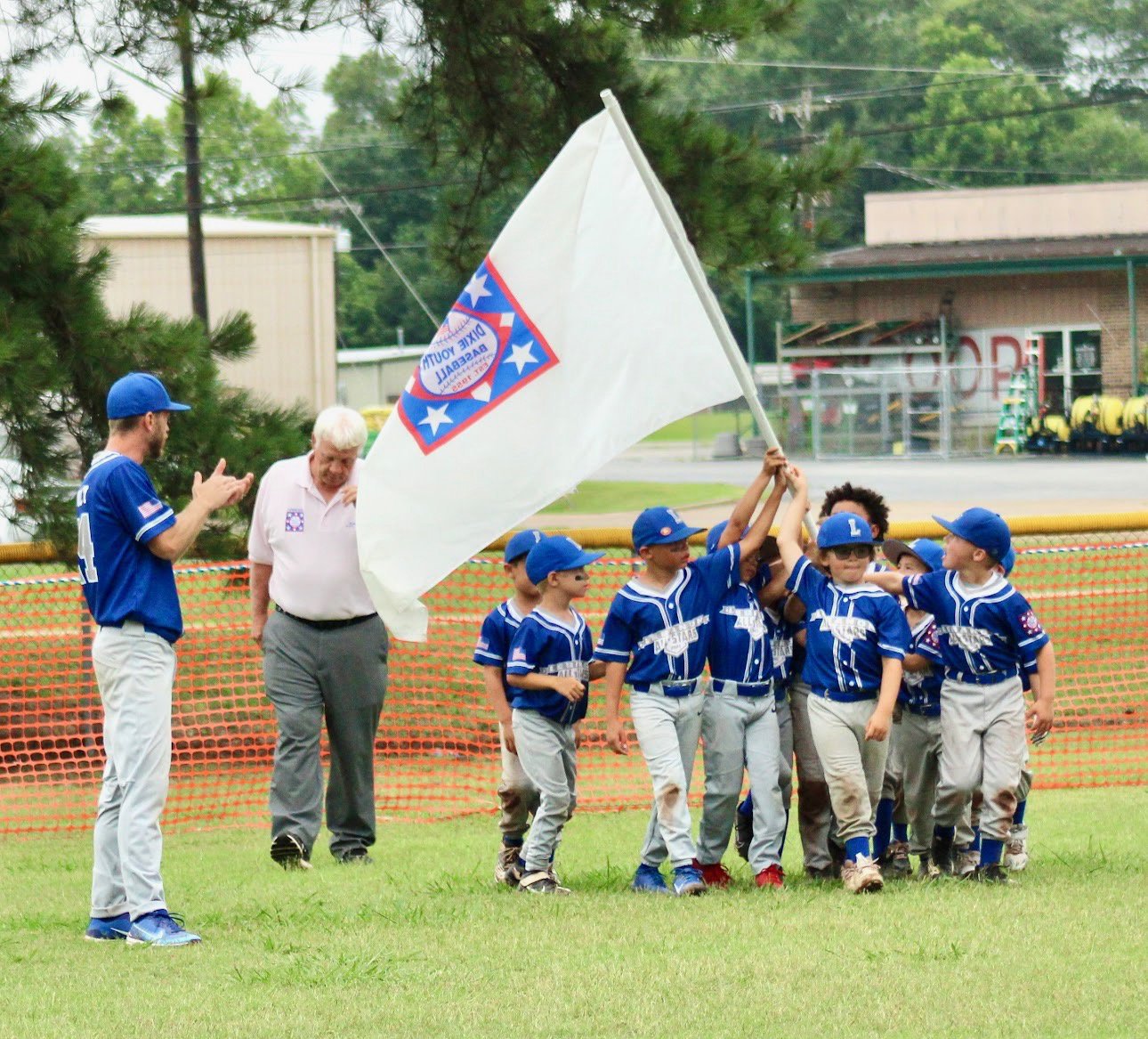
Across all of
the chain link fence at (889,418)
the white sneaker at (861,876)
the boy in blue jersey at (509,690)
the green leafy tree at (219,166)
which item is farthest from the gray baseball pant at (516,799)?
the green leafy tree at (219,166)

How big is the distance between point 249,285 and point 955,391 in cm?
1791

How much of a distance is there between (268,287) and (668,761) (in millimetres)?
25120

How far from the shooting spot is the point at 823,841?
6.90 metres

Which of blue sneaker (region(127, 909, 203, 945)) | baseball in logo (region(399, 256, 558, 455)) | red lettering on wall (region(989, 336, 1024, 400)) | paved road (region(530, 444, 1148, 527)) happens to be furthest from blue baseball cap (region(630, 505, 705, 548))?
red lettering on wall (region(989, 336, 1024, 400))

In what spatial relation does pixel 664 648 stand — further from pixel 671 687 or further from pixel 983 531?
pixel 983 531

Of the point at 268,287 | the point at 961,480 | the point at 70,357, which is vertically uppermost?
the point at 268,287

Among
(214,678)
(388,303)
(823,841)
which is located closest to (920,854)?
(823,841)

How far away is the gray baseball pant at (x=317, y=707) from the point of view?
300 inches

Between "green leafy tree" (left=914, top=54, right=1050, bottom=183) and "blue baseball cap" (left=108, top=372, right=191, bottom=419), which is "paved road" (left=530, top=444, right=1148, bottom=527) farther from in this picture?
"green leafy tree" (left=914, top=54, right=1050, bottom=183)

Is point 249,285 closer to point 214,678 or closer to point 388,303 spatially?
point 214,678

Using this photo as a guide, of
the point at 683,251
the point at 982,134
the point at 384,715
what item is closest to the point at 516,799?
the point at 683,251

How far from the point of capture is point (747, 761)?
678 cm

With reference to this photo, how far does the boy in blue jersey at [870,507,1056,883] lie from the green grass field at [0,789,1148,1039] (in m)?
0.37

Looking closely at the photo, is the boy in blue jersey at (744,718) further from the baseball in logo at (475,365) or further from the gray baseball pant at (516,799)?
the baseball in logo at (475,365)
